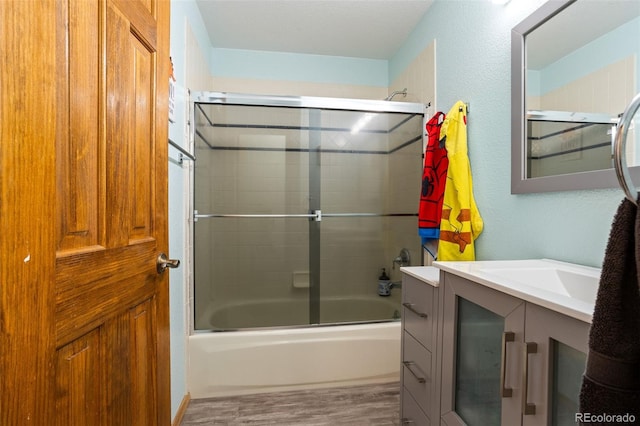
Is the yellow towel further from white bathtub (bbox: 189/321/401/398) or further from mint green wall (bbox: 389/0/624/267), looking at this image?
white bathtub (bbox: 189/321/401/398)

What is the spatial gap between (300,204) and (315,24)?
4.43ft

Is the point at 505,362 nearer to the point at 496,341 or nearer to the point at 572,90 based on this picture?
the point at 496,341

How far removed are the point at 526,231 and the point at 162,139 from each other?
4.60 feet

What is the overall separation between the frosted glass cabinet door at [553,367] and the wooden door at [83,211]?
3.14 ft

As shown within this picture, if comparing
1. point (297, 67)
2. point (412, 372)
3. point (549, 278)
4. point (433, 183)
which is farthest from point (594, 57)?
point (297, 67)

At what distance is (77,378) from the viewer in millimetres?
591

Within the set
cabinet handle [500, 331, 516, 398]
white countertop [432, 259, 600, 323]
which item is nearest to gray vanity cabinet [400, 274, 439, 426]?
white countertop [432, 259, 600, 323]

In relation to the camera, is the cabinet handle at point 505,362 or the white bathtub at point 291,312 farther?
the white bathtub at point 291,312

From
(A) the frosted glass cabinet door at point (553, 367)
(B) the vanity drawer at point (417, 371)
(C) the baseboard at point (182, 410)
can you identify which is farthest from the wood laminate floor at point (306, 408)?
(A) the frosted glass cabinet door at point (553, 367)

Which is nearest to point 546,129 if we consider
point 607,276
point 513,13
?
point 513,13

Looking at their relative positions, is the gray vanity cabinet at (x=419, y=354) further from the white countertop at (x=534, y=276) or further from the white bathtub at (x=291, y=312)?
the white bathtub at (x=291, y=312)

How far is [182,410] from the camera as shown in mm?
1687

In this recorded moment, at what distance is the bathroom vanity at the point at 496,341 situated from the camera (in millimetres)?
676

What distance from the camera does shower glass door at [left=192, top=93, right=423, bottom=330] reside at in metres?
2.13
